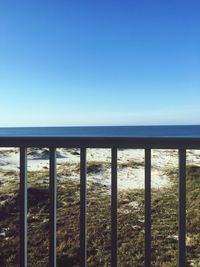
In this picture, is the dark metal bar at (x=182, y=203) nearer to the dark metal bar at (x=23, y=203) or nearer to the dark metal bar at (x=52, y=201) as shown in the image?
the dark metal bar at (x=52, y=201)

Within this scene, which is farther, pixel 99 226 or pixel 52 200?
pixel 99 226

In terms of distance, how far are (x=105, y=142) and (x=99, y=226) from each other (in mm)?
2616

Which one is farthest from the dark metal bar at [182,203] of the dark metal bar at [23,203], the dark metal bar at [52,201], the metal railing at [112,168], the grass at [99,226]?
the grass at [99,226]

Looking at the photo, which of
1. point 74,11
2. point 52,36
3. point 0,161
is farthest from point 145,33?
point 0,161

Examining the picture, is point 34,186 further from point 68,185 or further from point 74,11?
point 74,11

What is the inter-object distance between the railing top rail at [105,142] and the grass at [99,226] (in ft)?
5.95

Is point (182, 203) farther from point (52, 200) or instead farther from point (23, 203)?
point (23, 203)

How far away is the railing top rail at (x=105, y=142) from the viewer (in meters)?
1.46

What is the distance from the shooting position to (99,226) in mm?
3848

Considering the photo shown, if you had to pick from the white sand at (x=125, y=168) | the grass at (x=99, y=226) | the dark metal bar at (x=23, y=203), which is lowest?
the grass at (x=99, y=226)

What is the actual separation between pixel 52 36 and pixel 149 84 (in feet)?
53.3

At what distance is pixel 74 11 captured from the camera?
7023mm

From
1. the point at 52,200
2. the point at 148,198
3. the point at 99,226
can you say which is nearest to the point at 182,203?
the point at 148,198

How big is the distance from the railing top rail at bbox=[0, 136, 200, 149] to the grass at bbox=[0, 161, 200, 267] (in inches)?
71.4
